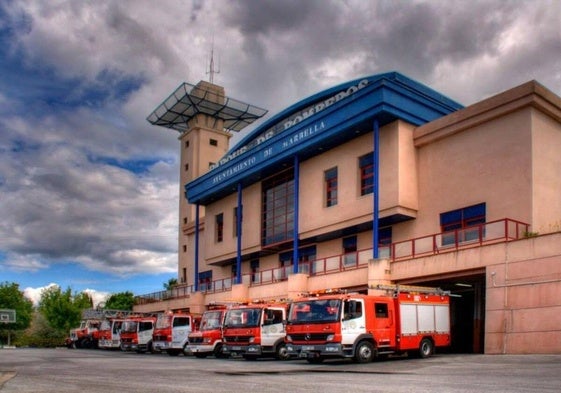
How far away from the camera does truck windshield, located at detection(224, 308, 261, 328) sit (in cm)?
2429

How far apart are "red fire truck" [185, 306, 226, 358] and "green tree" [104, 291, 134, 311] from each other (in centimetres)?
6029

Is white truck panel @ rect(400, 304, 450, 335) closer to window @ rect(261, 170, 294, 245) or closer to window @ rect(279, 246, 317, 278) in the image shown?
window @ rect(279, 246, 317, 278)

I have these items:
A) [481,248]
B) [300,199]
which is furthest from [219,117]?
[481,248]

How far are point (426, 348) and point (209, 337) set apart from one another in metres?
9.52

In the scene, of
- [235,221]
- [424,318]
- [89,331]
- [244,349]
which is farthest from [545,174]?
[89,331]

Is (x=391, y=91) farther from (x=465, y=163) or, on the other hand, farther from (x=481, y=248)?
(x=481, y=248)

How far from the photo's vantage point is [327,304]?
2008 cm

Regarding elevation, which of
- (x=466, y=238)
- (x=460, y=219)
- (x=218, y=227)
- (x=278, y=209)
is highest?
(x=278, y=209)

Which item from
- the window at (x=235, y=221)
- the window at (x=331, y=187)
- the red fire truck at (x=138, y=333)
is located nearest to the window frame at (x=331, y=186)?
the window at (x=331, y=187)

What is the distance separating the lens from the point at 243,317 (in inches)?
971

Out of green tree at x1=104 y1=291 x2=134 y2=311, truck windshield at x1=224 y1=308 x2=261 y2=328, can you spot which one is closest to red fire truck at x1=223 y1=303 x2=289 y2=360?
truck windshield at x1=224 y1=308 x2=261 y2=328

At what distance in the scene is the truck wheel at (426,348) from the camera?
72.2 ft

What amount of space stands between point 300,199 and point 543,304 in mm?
18249

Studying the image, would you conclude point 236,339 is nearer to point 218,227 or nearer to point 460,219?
point 460,219
